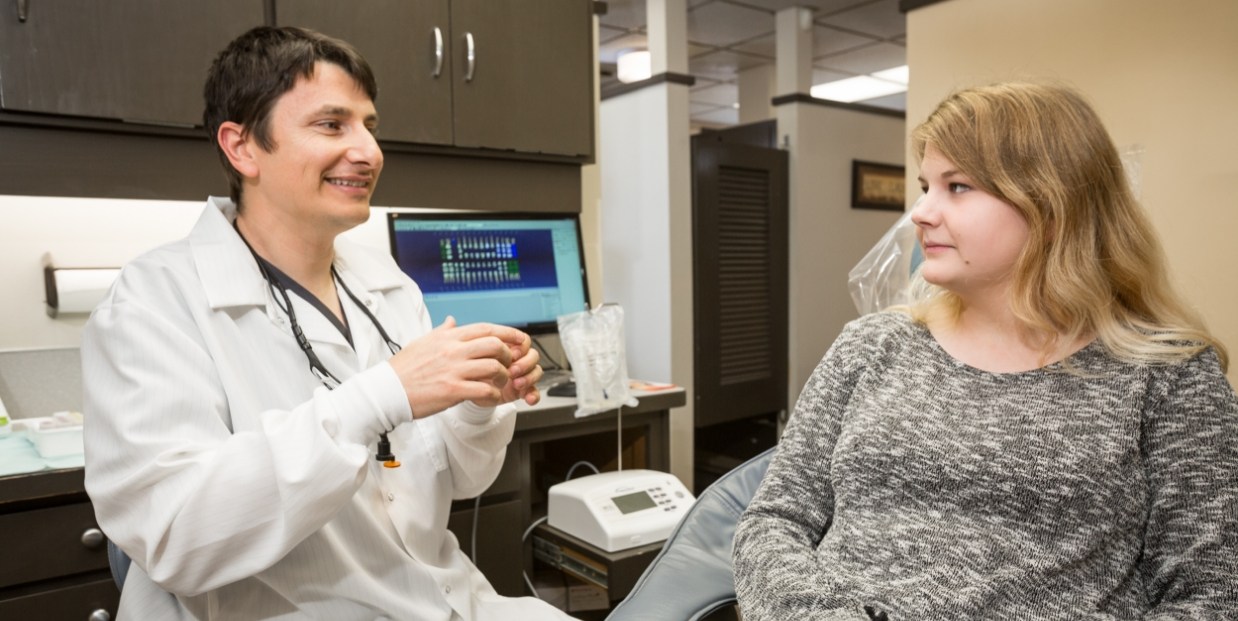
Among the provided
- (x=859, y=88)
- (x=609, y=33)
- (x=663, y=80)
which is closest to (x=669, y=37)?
(x=663, y=80)

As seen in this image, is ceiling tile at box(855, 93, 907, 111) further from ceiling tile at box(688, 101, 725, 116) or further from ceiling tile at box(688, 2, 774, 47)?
ceiling tile at box(688, 2, 774, 47)

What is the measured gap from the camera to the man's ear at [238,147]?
4.37ft

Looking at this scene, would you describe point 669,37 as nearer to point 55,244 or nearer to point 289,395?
point 55,244

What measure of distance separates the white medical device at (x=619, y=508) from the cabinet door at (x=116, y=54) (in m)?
1.28

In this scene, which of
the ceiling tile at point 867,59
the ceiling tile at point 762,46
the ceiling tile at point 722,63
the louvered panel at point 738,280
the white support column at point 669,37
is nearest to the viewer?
the white support column at point 669,37

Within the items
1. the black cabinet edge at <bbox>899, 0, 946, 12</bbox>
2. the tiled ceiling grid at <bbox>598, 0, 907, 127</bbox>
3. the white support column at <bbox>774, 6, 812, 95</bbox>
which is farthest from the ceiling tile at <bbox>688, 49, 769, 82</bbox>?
the black cabinet edge at <bbox>899, 0, 946, 12</bbox>

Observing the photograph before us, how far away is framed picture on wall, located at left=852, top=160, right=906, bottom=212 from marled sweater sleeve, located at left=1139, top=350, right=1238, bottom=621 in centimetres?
376

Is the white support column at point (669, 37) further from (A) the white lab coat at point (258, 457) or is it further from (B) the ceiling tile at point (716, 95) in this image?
(B) the ceiling tile at point (716, 95)

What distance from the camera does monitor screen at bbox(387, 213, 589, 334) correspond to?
240 cm

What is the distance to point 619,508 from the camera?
1962 mm

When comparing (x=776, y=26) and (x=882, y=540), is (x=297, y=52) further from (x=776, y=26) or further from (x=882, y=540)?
(x=776, y=26)

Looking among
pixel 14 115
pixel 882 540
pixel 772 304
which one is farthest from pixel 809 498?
Answer: pixel 772 304

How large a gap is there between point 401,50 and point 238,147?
0.95 m

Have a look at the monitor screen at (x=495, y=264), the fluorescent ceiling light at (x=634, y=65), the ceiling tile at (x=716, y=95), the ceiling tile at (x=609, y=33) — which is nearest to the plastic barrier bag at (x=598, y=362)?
the monitor screen at (x=495, y=264)
